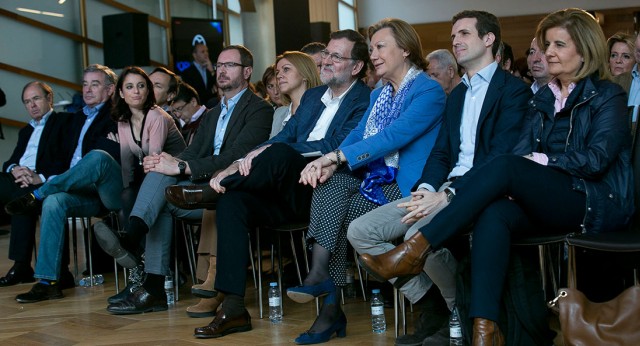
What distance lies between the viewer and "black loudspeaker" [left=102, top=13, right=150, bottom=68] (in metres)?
8.70

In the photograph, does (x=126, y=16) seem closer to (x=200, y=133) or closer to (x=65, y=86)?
(x=65, y=86)

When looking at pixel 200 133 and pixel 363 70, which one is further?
pixel 200 133

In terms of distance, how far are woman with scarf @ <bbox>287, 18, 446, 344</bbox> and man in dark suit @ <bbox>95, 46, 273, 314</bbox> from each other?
92cm

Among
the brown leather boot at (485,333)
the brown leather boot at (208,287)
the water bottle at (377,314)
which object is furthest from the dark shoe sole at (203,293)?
the brown leather boot at (485,333)

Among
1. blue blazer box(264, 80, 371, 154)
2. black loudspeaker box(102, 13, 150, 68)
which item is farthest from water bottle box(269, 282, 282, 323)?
black loudspeaker box(102, 13, 150, 68)

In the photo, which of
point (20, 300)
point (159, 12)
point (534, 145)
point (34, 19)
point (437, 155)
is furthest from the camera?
point (159, 12)

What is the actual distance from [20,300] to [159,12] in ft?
21.4

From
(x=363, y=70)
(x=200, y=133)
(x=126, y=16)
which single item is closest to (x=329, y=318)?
(x=363, y=70)

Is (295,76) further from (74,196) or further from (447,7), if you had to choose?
(447,7)

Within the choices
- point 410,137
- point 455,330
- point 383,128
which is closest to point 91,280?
point 383,128

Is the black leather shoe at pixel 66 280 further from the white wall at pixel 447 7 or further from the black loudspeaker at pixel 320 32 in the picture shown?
the white wall at pixel 447 7

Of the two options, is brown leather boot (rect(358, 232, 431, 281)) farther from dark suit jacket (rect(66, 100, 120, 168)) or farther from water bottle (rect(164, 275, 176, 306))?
dark suit jacket (rect(66, 100, 120, 168))

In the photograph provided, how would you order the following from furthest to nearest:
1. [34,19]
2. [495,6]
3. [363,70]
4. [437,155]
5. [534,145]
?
[495,6]
[34,19]
[363,70]
[437,155]
[534,145]

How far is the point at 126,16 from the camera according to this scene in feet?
28.6
